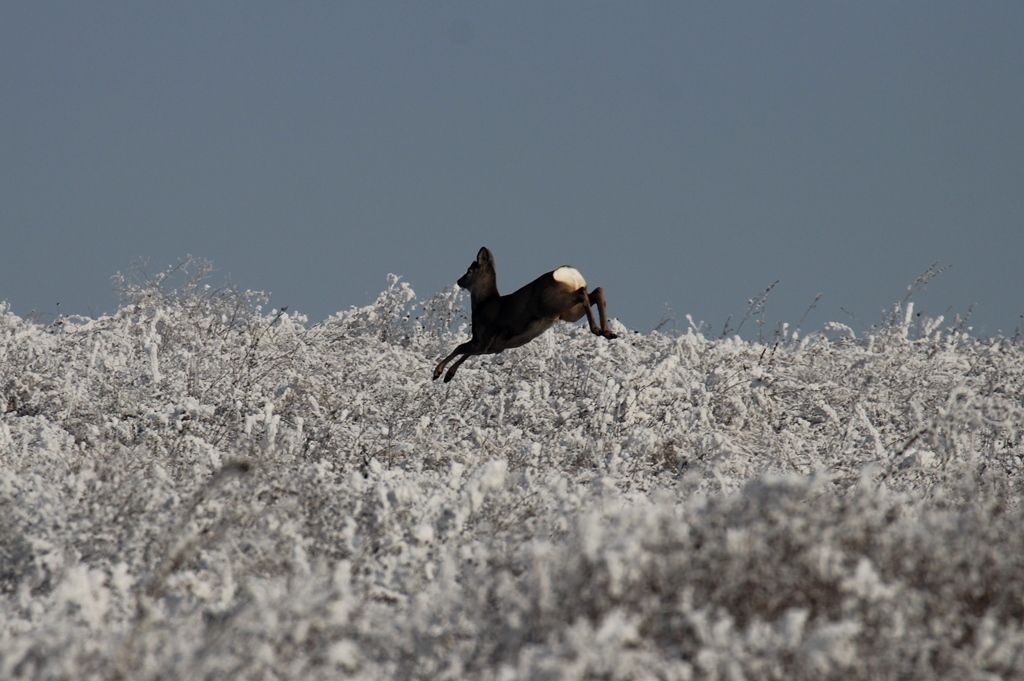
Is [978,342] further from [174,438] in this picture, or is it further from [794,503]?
[794,503]

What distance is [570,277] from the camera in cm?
1018

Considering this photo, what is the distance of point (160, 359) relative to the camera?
41.2 feet

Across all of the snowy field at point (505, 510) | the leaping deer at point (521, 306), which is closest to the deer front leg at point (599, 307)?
the leaping deer at point (521, 306)

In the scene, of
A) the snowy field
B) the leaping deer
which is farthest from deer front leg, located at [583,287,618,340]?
the snowy field

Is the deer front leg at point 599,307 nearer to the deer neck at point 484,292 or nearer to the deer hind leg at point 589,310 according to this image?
the deer hind leg at point 589,310

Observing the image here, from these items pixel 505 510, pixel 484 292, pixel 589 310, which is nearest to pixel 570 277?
pixel 589 310

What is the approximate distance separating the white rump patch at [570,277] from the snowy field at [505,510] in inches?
44.2

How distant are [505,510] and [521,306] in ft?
11.1

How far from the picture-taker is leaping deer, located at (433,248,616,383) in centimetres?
1014

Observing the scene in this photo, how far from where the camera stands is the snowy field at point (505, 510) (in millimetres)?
4328

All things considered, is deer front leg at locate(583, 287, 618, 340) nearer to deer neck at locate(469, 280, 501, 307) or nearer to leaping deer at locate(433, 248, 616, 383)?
leaping deer at locate(433, 248, 616, 383)

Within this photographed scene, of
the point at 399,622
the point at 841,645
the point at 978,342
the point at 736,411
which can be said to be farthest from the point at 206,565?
the point at 978,342

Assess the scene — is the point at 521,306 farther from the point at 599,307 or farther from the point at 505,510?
the point at 505,510

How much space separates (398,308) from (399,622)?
1072cm
